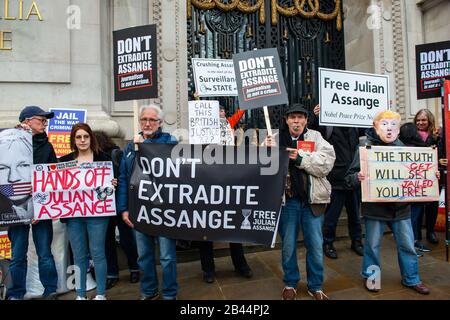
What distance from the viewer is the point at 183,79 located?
22.0ft

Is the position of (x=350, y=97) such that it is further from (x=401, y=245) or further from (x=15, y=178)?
(x=15, y=178)

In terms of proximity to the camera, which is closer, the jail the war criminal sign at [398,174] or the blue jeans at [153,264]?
the blue jeans at [153,264]

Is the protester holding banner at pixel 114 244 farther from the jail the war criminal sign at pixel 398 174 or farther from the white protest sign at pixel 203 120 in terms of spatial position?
the jail the war criminal sign at pixel 398 174

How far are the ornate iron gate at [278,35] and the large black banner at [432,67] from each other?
3.00m

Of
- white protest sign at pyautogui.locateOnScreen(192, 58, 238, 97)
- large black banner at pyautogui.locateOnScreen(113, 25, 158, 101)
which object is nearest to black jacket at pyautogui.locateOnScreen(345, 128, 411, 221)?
large black banner at pyautogui.locateOnScreen(113, 25, 158, 101)

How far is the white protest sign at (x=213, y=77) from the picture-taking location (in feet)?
17.7

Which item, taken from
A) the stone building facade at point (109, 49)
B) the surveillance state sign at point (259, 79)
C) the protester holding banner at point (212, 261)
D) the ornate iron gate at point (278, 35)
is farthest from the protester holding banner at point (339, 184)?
the ornate iron gate at point (278, 35)

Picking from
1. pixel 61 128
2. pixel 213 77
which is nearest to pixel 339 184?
pixel 213 77

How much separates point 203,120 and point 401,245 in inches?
121

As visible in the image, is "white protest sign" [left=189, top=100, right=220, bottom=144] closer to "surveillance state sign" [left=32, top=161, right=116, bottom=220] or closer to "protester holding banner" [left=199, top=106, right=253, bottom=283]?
"protester holding banner" [left=199, top=106, right=253, bottom=283]

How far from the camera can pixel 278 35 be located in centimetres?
781

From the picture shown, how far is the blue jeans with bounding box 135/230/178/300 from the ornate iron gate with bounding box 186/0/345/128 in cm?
447

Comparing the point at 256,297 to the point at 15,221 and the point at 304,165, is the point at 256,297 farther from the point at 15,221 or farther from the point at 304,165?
the point at 15,221

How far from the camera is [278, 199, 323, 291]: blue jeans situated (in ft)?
11.1
